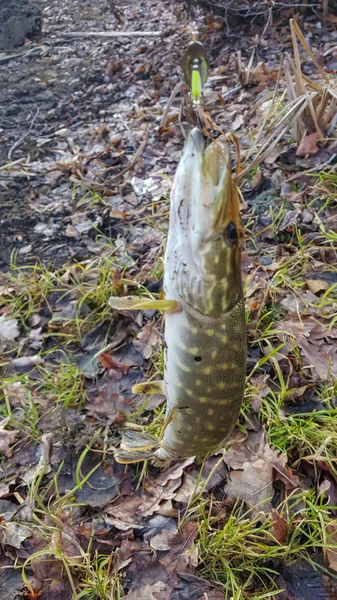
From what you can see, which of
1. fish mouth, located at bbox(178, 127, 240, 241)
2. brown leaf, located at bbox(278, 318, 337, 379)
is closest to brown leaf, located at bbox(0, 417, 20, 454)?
brown leaf, located at bbox(278, 318, 337, 379)

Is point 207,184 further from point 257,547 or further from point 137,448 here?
point 257,547

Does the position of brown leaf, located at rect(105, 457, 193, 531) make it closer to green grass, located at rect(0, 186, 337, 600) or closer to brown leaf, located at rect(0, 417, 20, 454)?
green grass, located at rect(0, 186, 337, 600)

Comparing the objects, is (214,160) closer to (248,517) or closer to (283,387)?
(283,387)

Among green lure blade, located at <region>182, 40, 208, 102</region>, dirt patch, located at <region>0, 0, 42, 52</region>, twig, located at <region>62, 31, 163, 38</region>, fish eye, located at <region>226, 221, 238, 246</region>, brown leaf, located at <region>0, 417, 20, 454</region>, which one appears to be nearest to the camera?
green lure blade, located at <region>182, 40, 208, 102</region>

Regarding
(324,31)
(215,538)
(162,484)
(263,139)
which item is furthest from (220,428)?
(324,31)

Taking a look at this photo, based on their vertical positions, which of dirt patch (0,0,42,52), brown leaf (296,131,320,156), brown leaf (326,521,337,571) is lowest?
brown leaf (326,521,337,571)

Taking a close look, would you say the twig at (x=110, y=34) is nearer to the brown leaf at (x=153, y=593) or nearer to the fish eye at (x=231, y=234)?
the fish eye at (x=231, y=234)

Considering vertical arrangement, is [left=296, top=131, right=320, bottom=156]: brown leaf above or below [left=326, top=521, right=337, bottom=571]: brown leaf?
above
